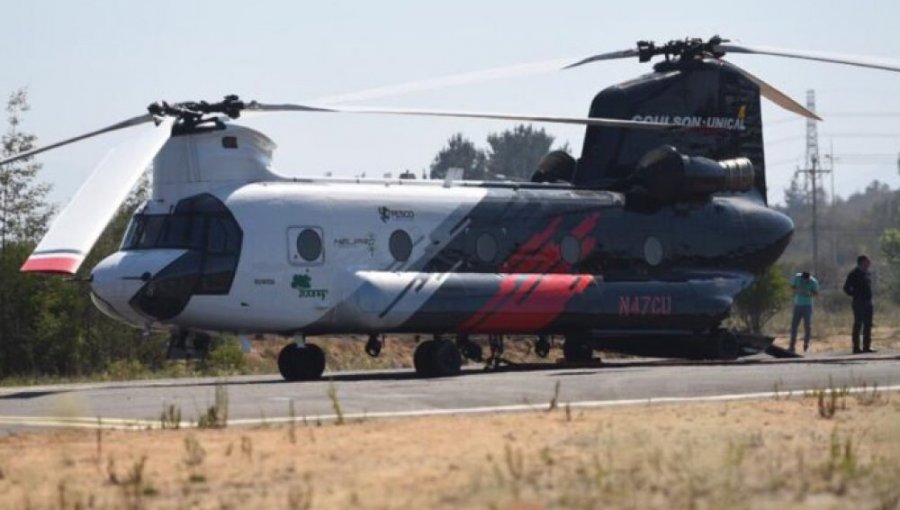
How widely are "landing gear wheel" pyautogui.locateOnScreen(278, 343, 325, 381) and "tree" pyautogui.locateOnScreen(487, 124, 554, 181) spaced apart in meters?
105

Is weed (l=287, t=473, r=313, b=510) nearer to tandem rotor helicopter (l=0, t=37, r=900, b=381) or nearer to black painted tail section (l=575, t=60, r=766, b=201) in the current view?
tandem rotor helicopter (l=0, t=37, r=900, b=381)

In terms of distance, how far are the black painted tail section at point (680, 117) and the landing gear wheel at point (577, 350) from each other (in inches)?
119

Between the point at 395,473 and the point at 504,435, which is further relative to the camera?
the point at 504,435

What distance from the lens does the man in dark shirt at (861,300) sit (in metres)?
32.4

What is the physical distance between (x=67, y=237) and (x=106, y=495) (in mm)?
8249

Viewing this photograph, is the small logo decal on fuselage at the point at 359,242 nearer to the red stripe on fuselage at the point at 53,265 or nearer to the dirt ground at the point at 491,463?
the red stripe on fuselage at the point at 53,265

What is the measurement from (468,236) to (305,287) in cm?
319

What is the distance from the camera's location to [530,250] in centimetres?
2744

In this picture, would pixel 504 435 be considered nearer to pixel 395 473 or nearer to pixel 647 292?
pixel 395 473

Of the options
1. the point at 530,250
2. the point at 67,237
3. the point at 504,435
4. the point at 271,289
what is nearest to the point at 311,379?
the point at 271,289

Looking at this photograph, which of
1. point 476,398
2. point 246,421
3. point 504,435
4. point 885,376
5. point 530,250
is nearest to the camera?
point 504,435

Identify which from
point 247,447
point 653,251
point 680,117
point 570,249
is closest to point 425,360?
point 570,249

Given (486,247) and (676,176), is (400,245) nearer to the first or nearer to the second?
(486,247)

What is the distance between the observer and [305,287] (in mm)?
24797
